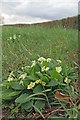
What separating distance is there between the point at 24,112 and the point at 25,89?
194 mm

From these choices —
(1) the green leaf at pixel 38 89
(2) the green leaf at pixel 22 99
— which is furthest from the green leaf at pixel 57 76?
(2) the green leaf at pixel 22 99

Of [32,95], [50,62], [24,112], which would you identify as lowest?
[24,112]

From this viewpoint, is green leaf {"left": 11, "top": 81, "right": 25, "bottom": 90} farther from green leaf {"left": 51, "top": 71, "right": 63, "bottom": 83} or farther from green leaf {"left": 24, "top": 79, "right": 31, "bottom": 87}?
green leaf {"left": 51, "top": 71, "right": 63, "bottom": 83}

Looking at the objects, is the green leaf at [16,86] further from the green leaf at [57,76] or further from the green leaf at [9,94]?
the green leaf at [57,76]

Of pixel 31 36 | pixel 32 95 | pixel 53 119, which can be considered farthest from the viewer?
pixel 31 36

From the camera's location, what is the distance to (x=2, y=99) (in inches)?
91.7

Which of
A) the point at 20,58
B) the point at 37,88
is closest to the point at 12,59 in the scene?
the point at 20,58

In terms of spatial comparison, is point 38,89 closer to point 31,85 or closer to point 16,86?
point 31,85

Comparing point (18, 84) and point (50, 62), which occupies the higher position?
point (50, 62)

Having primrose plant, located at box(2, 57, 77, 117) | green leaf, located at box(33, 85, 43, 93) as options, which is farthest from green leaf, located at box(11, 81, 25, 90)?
green leaf, located at box(33, 85, 43, 93)

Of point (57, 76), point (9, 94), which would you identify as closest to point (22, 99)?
point (9, 94)

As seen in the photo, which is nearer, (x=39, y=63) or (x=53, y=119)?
(x=53, y=119)

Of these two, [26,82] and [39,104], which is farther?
[26,82]

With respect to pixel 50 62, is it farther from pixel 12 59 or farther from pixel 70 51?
pixel 70 51
